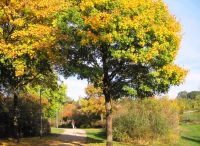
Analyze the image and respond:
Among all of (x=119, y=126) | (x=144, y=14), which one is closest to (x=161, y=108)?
(x=119, y=126)

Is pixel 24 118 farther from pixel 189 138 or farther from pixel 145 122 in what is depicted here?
pixel 189 138

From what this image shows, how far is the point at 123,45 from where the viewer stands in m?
22.8

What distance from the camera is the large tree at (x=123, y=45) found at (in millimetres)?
22609

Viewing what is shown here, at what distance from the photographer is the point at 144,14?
23016 mm

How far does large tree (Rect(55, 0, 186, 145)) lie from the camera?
22.6m

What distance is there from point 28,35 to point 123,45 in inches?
244

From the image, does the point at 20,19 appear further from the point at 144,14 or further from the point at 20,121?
the point at 20,121

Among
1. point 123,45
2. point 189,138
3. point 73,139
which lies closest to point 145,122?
point 73,139

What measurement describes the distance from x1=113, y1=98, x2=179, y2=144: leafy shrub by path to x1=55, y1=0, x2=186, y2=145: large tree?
10.4 metres

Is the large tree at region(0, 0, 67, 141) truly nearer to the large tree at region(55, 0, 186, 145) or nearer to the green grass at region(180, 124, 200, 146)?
the large tree at region(55, 0, 186, 145)

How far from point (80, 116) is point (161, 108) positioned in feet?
137

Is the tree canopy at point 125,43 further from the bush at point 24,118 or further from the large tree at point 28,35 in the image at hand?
the bush at point 24,118

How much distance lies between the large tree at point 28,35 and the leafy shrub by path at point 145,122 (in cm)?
1120

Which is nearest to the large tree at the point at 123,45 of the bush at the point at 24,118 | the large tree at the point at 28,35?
the large tree at the point at 28,35
